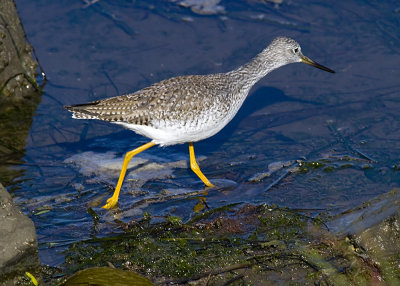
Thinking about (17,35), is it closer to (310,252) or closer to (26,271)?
(26,271)

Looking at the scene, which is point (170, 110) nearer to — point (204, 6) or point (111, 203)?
point (111, 203)

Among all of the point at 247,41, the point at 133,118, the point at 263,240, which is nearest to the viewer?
the point at 263,240

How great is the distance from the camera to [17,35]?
817 cm

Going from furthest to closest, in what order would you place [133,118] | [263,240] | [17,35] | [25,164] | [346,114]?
[17,35]
[346,114]
[25,164]
[133,118]
[263,240]

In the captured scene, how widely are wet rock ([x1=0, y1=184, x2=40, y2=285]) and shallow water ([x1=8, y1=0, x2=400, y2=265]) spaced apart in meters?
0.65

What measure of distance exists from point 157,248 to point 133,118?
1734 mm

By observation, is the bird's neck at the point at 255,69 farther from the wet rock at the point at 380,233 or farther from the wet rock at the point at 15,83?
the wet rock at the point at 15,83

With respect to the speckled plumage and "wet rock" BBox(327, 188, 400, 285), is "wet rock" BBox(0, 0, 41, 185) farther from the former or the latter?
"wet rock" BBox(327, 188, 400, 285)

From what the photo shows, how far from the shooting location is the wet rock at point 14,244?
12.5 feet

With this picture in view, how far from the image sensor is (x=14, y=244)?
12.6 ft

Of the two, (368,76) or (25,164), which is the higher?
(368,76)

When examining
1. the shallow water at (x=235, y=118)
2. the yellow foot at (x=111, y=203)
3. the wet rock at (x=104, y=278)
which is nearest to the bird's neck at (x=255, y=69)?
the shallow water at (x=235, y=118)

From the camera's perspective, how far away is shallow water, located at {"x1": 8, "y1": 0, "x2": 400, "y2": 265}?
5898 mm

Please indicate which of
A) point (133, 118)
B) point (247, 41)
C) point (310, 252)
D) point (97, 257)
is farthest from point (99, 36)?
point (310, 252)
